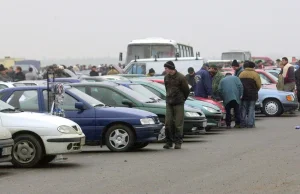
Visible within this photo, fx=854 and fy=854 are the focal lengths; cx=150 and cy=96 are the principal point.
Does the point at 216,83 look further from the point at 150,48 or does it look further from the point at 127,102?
the point at 150,48

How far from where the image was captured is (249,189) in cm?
1070

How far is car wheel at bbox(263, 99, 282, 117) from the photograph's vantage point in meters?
28.2

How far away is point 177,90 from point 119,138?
5.48 feet

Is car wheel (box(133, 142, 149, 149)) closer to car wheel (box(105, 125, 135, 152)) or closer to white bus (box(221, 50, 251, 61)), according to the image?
car wheel (box(105, 125, 135, 152))

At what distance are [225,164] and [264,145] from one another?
3779 mm

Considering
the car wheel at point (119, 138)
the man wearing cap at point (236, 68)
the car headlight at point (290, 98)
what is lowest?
the car wheel at point (119, 138)

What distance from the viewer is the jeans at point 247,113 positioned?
23.4m

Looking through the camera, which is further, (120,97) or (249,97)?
(249,97)

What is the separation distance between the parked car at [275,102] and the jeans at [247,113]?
14.6 ft

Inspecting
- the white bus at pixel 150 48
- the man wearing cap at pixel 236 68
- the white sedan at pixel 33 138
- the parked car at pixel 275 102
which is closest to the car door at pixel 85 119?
the white sedan at pixel 33 138

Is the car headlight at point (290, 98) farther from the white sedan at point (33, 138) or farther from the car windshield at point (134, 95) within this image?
the white sedan at point (33, 138)

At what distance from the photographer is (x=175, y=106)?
17250 millimetres

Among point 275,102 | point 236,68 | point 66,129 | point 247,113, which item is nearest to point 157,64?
point 275,102

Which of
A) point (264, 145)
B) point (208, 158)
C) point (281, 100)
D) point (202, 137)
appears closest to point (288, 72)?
point (281, 100)
